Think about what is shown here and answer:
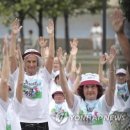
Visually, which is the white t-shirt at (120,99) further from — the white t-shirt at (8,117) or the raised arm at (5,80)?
the raised arm at (5,80)

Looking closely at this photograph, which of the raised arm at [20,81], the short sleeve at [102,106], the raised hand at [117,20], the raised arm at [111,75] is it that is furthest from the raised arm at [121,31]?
the raised arm at [20,81]

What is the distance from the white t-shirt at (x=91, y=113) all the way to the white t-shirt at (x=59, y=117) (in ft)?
5.59

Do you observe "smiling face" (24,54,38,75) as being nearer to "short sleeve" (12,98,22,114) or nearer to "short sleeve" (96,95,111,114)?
"short sleeve" (12,98,22,114)

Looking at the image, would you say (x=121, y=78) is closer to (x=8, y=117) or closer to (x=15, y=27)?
(x=15, y=27)

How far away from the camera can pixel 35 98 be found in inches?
301

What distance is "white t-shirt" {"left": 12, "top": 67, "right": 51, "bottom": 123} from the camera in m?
7.64

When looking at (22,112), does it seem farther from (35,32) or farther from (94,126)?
Result: (35,32)

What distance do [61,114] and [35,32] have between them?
2794 cm

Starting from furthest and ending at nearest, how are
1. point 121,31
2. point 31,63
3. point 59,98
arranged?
point 59,98 < point 31,63 < point 121,31

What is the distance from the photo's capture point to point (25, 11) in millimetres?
22984

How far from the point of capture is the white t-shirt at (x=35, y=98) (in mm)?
7641

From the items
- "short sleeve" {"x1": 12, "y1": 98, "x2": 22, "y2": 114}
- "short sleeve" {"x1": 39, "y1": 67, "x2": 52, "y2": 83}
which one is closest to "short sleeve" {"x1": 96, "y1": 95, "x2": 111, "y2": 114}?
"short sleeve" {"x1": 12, "y1": 98, "x2": 22, "y2": 114}

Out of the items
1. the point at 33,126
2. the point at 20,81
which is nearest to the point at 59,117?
the point at 33,126

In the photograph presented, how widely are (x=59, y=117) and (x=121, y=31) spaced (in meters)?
3.04
